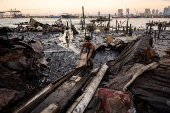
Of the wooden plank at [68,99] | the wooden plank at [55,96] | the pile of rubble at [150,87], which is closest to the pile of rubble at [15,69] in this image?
the wooden plank at [55,96]

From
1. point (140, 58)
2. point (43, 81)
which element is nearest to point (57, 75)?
point (43, 81)

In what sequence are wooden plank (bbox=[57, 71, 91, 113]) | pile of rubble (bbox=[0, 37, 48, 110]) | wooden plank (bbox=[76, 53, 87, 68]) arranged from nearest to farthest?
wooden plank (bbox=[57, 71, 91, 113]) < pile of rubble (bbox=[0, 37, 48, 110]) < wooden plank (bbox=[76, 53, 87, 68])

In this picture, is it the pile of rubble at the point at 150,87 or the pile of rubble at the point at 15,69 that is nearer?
the pile of rubble at the point at 150,87

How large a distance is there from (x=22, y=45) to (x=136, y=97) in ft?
15.2

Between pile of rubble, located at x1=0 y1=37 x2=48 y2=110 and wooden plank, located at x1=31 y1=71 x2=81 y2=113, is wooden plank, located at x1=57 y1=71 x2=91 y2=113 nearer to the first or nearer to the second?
wooden plank, located at x1=31 y1=71 x2=81 y2=113

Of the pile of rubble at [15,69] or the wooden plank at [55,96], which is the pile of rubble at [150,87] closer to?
the wooden plank at [55,96]

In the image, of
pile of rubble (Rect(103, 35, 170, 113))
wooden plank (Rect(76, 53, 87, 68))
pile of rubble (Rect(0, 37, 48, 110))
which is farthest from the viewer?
wooden plank (Rect(76, 53, 87, 68))

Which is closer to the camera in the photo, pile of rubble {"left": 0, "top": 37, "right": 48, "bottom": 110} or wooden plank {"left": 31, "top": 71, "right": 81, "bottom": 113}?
wooden plank {"left": 31, "top": 71, "right": 81, "bottom": 113}

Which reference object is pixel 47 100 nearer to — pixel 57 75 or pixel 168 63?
pixel 57 75

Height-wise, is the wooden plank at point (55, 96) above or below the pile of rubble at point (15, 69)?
below

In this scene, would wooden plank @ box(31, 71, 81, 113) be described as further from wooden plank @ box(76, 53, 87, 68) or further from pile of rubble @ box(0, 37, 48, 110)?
wooden plank @ box(76, 53, 87, 68)

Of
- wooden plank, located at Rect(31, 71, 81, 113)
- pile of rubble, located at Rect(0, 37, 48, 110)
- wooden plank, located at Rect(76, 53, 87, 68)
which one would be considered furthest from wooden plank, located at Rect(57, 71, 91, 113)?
wooden plank, located at Rect(76, 53, 87, 68)

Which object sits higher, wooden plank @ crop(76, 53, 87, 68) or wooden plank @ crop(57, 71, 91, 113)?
wooden plank @ crop(76, 53, 87, 68)

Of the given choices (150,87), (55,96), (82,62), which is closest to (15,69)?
(55,96)
